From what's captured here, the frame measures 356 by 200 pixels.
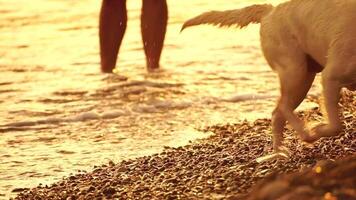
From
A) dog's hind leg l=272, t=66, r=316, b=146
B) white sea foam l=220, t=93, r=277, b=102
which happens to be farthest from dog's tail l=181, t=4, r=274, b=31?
white sea foam l=220, t=93, r=277, b=102

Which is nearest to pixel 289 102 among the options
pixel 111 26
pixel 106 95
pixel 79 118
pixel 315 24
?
pixel 315 24

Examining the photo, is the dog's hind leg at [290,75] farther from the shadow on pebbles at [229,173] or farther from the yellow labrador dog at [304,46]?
the shadow on pebbles at [229,173]

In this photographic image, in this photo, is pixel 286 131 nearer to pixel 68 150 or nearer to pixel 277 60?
pixel 277 60

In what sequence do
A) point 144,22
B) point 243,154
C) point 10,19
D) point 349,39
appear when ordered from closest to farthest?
1. point 349,39
2. point 243,154
3. point 144,22
4. point 10,19

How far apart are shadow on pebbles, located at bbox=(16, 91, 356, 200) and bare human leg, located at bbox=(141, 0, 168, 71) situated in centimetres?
353

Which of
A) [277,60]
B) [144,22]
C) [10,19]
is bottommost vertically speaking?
[10,19]

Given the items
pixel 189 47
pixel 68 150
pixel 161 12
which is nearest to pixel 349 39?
pixel 68 150

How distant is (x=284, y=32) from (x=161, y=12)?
17.0ft

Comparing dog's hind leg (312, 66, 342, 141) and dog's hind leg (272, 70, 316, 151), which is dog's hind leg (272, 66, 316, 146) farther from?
dog's hind leg (312, 66, 342, 141)

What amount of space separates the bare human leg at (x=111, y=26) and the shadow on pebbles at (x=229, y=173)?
364 cm

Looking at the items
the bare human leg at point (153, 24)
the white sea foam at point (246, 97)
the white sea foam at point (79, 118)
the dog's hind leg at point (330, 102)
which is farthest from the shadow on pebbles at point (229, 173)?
the bare human leg at point (153, 24)

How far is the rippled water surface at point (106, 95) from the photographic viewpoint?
7715 millimetres

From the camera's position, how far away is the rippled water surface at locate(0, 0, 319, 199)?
7.71m

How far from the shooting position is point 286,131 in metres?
7.04
